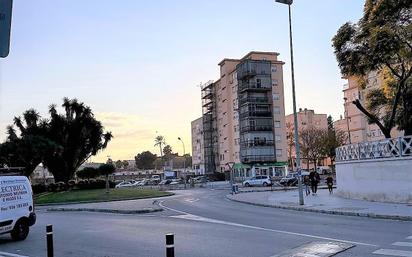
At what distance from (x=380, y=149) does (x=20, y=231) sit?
17901 mm

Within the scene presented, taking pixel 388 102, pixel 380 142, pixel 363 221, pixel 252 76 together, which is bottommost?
pixel 363 221

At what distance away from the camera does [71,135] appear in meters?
59.5

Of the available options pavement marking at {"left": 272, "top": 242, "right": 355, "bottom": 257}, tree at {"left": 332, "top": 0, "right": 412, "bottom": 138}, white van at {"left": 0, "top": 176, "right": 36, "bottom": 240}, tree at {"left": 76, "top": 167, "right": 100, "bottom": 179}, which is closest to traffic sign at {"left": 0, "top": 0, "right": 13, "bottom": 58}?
pavement marking at {"left": 272, "top": 242, "right": 355, "bottom": 257}

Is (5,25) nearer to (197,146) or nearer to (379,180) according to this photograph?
(379,180)

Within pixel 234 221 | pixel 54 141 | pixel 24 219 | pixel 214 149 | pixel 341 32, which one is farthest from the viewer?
pixel 214 149

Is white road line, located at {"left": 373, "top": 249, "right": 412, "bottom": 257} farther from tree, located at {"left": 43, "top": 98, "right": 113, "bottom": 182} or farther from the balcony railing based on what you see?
the balcony railing

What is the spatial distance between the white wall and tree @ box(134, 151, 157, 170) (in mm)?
154128

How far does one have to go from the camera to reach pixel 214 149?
115062 millimetres

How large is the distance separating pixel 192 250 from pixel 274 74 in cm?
8666

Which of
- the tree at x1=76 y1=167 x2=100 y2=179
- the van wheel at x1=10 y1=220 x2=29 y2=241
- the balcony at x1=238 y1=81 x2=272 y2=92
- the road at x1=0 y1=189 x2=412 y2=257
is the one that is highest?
the balcony at x1=238 y1=81 x2=272 y2=92

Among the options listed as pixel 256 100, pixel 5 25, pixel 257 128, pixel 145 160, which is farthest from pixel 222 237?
pixel 145 160

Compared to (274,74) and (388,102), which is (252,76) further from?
(388,102)

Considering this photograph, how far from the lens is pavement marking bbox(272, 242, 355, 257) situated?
33.9 ft

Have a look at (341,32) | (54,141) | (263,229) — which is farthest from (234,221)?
(54,141)
